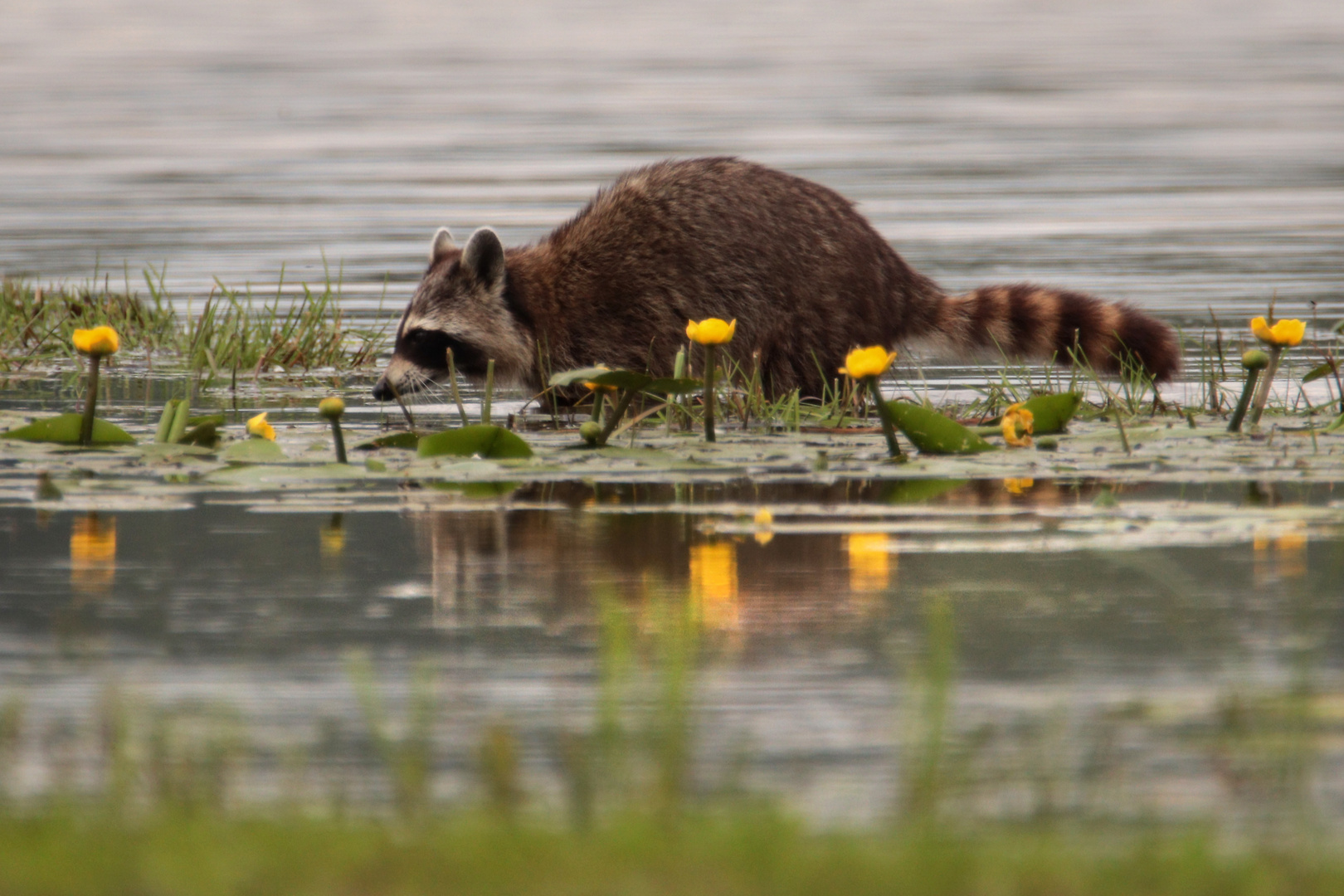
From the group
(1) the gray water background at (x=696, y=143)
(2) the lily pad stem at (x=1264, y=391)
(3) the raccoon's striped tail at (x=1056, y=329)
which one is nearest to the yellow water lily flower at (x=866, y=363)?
(2) the lily pad stem at (x=1264, y=391)

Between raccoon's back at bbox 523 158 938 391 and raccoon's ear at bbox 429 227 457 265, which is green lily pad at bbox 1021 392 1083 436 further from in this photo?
raccoon's ear at bbox 429 227 457 265

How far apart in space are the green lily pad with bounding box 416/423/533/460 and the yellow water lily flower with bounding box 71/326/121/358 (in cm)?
88

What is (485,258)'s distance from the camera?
7.44 metres

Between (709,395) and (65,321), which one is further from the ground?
(65,321)

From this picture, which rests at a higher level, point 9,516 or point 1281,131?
point 1281,131

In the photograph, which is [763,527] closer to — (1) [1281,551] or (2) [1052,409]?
(1) [1281,551]

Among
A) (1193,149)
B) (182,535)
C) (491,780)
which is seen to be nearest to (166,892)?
(491,780)

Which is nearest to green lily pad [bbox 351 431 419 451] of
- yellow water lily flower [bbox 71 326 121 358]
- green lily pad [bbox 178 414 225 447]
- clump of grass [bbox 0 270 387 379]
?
green lily pad [bbox 178 414 225 447]

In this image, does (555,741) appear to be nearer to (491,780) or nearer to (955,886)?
(491,780)

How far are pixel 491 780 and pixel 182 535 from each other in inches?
81.4

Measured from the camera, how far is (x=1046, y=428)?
577 cm

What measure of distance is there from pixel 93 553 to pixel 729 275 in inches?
133

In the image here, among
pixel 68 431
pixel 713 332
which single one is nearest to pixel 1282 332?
pixel 713 332

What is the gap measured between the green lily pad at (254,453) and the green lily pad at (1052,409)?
2.15m
